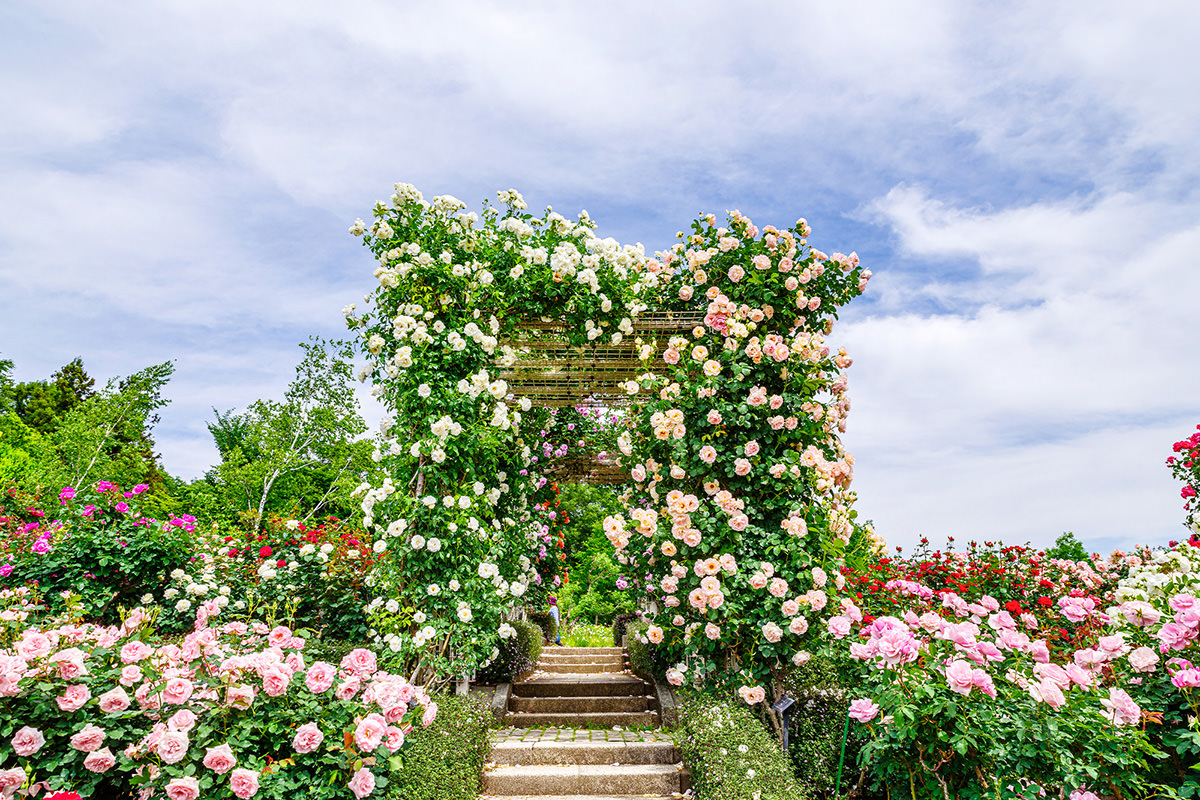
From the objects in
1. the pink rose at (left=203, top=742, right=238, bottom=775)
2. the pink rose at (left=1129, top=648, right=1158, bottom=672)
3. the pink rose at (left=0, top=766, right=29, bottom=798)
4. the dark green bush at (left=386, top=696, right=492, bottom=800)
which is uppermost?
the pink rose at (left=1129, top=648, right=1158, bottom=672)

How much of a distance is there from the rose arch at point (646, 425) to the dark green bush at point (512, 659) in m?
0.89

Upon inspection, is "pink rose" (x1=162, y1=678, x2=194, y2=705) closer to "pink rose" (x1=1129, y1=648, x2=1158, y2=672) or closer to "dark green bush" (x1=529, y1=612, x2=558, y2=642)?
"pink rose" (x1=1129, y1=648, x2=1158, y2=672)

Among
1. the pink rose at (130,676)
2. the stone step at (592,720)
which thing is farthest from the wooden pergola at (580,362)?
the pink rose at (130,676)

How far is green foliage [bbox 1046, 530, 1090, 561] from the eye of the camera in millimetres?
8656

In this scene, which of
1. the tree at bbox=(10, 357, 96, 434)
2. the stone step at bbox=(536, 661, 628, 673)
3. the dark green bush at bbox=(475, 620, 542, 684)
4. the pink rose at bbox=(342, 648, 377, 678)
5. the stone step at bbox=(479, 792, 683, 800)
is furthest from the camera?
the tree at bbox=(10, 357, 96, 434)

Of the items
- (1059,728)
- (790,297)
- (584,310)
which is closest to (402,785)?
(1059,728)

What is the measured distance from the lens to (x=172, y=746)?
266 cm

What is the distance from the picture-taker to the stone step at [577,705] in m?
6.09

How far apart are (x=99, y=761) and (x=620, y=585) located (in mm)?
5387

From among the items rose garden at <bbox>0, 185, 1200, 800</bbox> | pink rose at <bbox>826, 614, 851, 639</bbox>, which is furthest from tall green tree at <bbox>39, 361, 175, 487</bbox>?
pink rose at <bbox>826, 614, 851, 639</bbox>

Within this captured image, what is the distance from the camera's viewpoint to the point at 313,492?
22609mm

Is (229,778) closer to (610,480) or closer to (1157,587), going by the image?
(1157,587)

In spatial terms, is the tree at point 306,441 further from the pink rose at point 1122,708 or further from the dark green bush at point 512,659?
the pink rose at point 1122,708

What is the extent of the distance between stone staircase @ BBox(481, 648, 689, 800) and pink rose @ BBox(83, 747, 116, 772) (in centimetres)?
232
